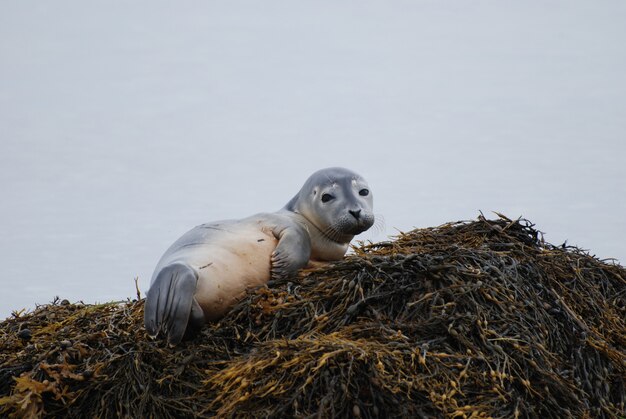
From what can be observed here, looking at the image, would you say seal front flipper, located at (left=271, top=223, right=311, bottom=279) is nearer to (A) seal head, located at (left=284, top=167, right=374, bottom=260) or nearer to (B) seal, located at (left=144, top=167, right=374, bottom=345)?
(B) seal, located at (left=144, top=167, right=374, bottom=345)

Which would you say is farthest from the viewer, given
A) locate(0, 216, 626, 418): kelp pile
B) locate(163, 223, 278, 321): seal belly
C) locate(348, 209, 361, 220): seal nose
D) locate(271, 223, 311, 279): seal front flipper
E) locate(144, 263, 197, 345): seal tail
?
locate(348, 209, 361, 220): seal nose

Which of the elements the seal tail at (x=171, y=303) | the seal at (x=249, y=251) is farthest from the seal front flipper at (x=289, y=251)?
the seal tail at (x=171, y=303)

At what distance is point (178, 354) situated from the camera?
5.78 metres

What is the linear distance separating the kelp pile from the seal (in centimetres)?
14

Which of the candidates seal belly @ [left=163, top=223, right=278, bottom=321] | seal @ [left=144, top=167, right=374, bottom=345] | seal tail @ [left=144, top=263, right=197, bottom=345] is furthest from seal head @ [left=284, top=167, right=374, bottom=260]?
seal tail @ [left=144, top=263, right=197, bottom=345]

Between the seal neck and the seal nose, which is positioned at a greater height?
the seal nose

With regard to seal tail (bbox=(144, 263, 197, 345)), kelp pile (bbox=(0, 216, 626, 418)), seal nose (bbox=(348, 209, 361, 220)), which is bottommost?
kelp pile (bbox=(0, 216, 626, 418))

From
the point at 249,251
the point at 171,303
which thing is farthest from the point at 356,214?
the point at 171,303

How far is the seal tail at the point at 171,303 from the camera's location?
5.90 m

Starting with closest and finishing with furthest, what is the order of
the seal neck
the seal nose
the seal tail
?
the seal tail
the seal nose
the seal neck

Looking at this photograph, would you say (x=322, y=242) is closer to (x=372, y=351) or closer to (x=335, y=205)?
(x=335, y=205)

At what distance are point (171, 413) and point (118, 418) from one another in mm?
275

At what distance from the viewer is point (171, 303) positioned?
5930 mm

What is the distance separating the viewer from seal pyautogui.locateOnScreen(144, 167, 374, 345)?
5.98m
